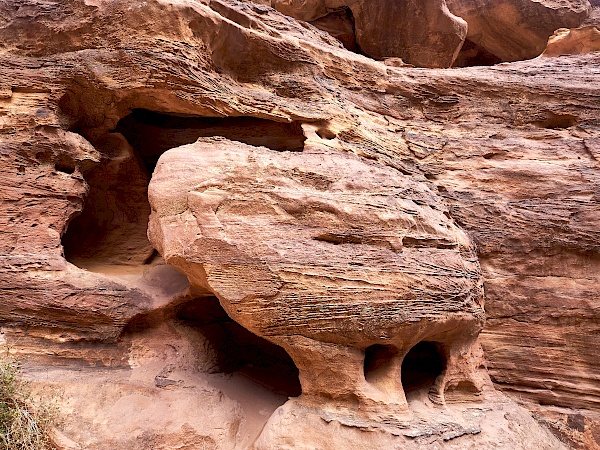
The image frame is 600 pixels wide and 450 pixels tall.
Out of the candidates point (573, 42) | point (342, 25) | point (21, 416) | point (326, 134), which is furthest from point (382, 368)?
point (342, 25)

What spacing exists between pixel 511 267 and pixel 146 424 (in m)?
4.52

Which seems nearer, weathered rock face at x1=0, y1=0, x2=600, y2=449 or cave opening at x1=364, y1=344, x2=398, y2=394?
weathered rock face at x1=0, y1=0, x2=600, y2=449

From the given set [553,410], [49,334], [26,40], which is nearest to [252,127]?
[26,40]

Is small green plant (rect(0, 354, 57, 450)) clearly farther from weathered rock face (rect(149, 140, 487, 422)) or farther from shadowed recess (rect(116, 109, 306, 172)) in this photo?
shadowed recess (rect(116, 109, 306, 172))

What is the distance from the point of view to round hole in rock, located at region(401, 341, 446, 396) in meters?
5.21

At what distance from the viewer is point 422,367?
225 inches

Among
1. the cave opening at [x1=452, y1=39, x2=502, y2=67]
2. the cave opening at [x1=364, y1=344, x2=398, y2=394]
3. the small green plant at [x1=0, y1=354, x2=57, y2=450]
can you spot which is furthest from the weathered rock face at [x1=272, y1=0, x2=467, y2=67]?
the small green plant at [x1=0, y1=354, x2=57, y2=450]

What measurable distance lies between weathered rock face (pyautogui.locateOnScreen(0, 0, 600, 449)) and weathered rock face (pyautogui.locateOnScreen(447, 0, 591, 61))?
4.76 metres

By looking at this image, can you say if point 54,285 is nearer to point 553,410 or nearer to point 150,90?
point 150,90

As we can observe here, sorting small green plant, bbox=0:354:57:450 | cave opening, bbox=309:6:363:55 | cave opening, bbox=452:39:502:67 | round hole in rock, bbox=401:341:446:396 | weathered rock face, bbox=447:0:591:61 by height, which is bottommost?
small green plant, bbox=0:354:57:450

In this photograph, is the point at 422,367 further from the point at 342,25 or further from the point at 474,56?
the point at 474,56

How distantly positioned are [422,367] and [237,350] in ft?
7.67

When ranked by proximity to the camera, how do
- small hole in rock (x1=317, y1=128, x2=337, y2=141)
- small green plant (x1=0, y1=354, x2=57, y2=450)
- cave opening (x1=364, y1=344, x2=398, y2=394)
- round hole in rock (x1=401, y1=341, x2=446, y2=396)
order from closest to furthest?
1. small green plant (x1=0, y1=354, x2=57, y2=450)
2. cave opening (x1=364, y1=344, x2=398, y2=394)
3. round hole in rock (x1=401, y1=341, x2=446, y2=396)
4. small hole in rock (x1=317, y1=128, x2=337, y2=141)

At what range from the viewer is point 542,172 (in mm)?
6074
